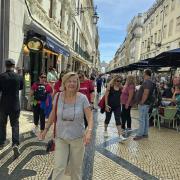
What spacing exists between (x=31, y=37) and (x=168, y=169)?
807cm

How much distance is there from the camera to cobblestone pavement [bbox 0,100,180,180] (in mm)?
5086

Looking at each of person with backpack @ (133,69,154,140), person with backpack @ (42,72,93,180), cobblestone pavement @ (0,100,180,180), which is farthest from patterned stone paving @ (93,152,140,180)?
person with backpack @ (133,69,154,140)

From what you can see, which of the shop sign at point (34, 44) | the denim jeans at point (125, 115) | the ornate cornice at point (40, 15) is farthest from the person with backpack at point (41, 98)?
the ornate cornice at point (40, 15)

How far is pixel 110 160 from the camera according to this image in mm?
5930

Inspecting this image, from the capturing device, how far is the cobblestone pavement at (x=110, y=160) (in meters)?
5.09

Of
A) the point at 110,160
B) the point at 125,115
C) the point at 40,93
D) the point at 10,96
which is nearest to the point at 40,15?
the point at 125,115

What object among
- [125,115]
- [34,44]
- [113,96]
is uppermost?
[34,44]

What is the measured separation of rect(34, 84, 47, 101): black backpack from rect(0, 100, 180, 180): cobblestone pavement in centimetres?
91

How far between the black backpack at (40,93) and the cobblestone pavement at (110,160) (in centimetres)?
91

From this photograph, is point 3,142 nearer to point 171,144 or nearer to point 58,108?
point 58,108

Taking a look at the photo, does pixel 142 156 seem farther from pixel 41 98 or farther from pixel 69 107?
pixel 69 107

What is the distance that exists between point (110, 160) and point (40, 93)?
8.49 ft

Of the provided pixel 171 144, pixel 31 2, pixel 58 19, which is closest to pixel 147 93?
pixel 171 144

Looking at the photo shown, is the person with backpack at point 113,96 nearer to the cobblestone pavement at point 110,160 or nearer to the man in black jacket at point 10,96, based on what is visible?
the cobblestone pavement at point 110,160
